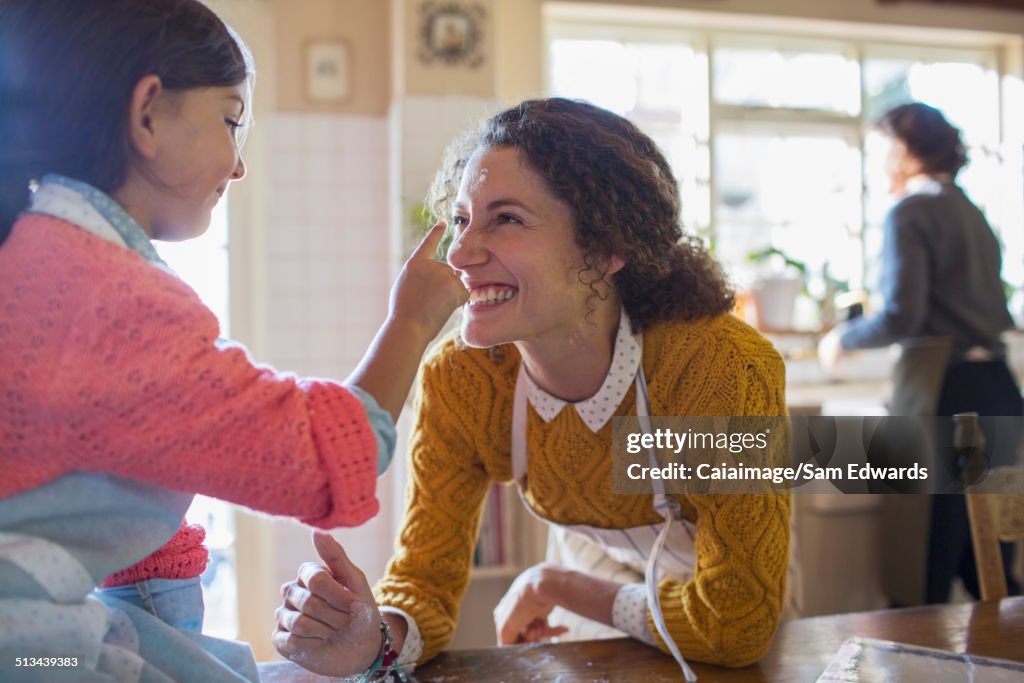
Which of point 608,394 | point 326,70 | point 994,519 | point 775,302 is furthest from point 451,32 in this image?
point 994,519

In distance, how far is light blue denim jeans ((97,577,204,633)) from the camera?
73cm

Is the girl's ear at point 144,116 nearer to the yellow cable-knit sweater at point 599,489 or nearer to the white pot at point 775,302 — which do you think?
the yellow cable-knit sweater at point 599,489

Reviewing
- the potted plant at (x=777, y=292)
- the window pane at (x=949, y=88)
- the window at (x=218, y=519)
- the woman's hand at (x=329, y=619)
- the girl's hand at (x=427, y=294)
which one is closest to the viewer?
the girl's hand at (x=427, y=294)

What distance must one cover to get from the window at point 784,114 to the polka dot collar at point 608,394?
249 centimetres

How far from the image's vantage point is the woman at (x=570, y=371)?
3.52 feet

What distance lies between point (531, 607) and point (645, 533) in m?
0.20

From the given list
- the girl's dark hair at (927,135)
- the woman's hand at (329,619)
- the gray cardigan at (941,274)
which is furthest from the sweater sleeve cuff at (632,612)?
the girl's dark hair at (927,135)

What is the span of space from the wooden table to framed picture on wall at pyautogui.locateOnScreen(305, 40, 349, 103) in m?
2.73

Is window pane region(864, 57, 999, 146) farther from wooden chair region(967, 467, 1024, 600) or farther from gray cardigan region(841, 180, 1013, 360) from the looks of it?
wooden chair region(967, 467, 1024, 600)

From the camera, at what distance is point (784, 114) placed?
12.1 ft

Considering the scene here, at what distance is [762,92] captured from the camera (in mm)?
3721

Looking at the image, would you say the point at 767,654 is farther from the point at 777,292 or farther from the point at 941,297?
the point at 777,292

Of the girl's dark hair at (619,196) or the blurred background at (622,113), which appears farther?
the blurred background at (622,113)

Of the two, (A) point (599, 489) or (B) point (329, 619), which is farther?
(A) point (599, 489)
